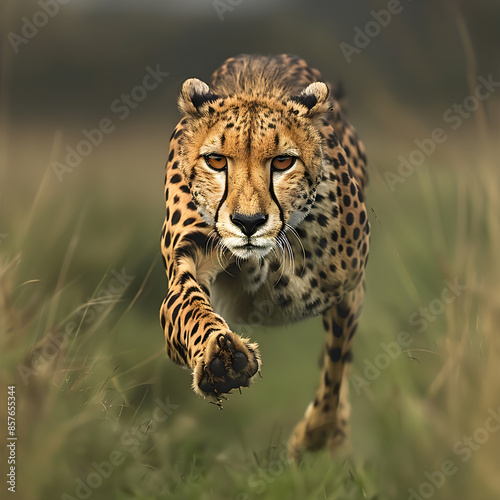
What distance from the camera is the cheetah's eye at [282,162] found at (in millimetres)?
3280

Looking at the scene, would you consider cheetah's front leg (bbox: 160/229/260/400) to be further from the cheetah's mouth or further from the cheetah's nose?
the cheetah's nose

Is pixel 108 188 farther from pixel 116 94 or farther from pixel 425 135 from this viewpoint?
pixel 425 135

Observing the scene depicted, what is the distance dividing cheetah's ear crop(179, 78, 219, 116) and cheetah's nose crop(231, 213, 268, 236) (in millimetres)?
623

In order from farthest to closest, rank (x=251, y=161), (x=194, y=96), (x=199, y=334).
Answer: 1. (x=194, y=96)
2. (x=251, y=161)
3. (x=199, y=334)

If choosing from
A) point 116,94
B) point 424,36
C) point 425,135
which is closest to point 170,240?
point 116,94

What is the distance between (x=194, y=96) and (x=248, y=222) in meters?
0.71

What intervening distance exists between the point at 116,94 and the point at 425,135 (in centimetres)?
159

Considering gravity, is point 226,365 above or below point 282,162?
below

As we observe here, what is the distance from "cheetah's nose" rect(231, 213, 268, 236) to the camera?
307 cm

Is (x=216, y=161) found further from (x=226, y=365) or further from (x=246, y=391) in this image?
(x=246, y=391)

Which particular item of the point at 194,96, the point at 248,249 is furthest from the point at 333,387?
the point at 194,96

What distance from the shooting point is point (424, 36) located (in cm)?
379

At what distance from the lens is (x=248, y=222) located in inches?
121

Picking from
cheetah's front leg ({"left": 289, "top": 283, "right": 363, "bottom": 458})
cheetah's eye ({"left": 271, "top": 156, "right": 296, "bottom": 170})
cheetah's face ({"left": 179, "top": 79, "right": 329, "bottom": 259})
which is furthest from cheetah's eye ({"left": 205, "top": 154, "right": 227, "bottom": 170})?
cheetah's front leg ({"left": 289, "top": 283, "right": 363, "bottom": 458})
